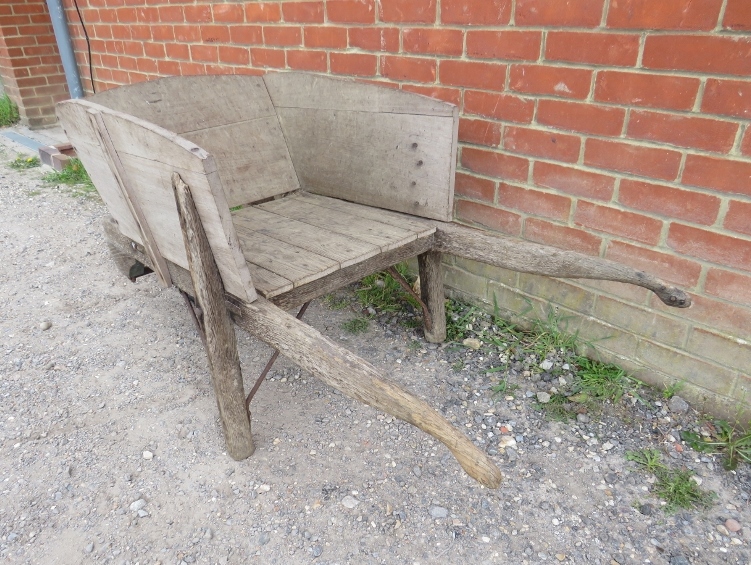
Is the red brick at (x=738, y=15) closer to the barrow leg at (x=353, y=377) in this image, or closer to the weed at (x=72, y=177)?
the barrow leg at (x=353, y=377)

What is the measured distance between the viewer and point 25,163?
5031 millimetres

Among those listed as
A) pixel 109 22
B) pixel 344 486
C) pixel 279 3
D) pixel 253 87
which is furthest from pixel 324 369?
pixel 109 22

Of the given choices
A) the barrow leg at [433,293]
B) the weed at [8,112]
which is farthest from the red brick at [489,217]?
the weed at [8,112]

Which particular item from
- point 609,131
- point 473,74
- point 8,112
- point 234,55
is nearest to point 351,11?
point 473,74

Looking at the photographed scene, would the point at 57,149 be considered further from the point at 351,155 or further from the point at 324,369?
the point at 324,369

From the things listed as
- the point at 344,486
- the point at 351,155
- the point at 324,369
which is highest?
the point at 351,155

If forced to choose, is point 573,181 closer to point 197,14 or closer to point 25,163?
point 197,14

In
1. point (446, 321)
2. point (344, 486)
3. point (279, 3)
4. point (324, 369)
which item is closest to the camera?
point (324, 369)

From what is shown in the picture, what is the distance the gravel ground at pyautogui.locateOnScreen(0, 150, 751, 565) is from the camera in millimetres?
1623

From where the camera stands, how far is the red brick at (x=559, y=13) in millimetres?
1836

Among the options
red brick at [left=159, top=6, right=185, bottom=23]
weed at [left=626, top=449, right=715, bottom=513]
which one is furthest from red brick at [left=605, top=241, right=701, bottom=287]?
red brick at [left=159, top=6, right=185, bottom=23]

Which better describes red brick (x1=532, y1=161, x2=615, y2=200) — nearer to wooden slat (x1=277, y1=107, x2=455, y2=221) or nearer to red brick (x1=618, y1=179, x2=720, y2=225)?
red brick (x1=618, y1=179, x2=720, y2=225)

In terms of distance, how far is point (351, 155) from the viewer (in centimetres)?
232

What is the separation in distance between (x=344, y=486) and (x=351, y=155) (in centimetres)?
128
